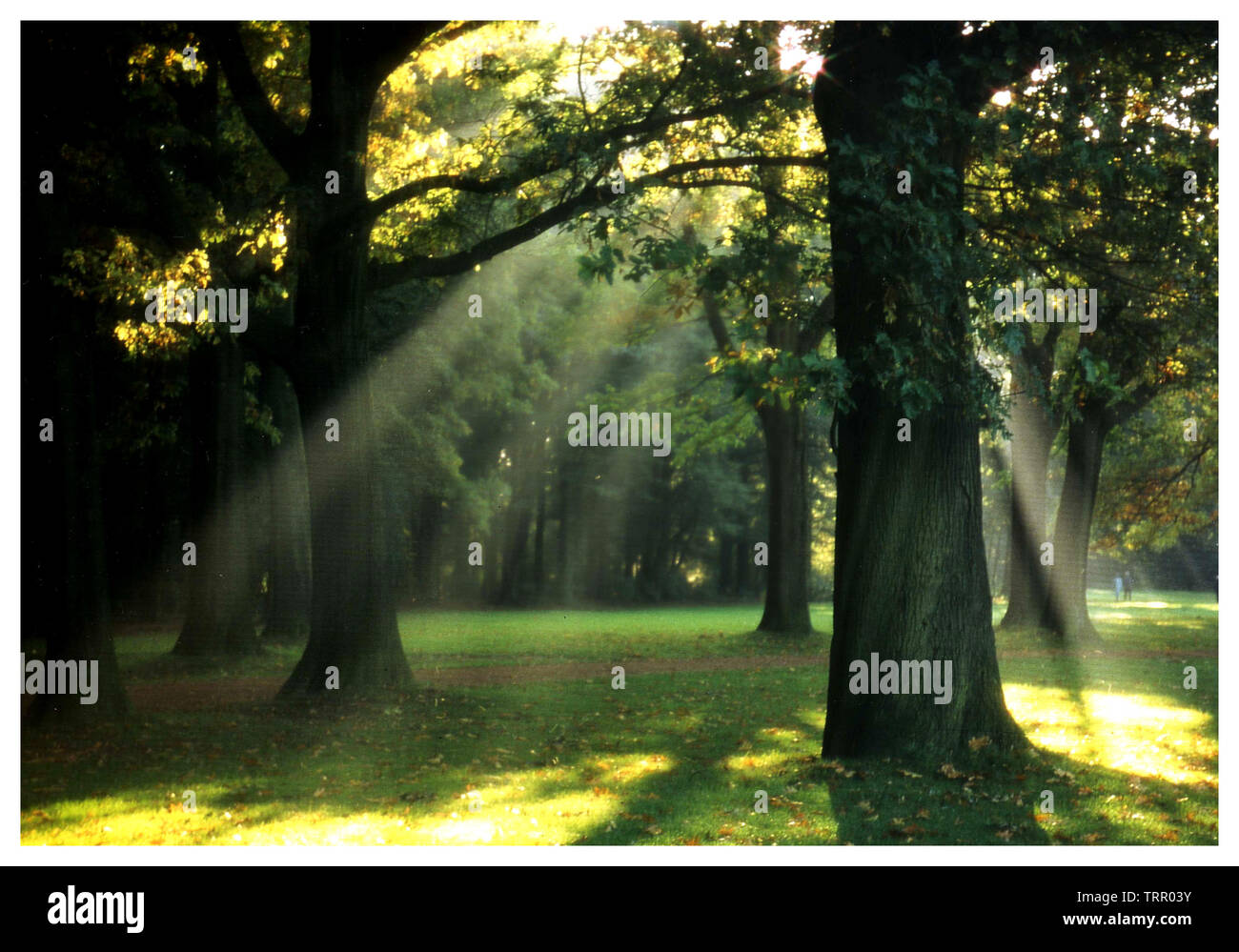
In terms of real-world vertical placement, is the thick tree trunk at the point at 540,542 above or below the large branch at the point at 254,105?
below

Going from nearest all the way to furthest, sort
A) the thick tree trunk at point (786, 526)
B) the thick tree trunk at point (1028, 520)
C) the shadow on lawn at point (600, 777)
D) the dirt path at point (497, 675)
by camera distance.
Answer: the shadow on lawn at point (600, 777), the dirt path at point (497, 675), the thick tree trunk at point (1028, 520), the thick tree trunk at point (786, 526)

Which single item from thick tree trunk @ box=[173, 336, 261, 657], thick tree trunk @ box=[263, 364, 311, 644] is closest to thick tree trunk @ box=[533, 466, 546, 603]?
thick tree trunk @ box=[263, 364, 311, 644]

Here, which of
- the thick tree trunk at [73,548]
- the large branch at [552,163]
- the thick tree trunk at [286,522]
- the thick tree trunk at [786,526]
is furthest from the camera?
the thick tree trunk at [786,526]

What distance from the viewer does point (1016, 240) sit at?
11.2 metres

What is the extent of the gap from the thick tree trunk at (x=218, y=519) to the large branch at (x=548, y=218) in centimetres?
619

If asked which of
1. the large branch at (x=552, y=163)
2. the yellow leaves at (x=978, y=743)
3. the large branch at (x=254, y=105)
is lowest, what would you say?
the yellow leaves at (x=978, y=743)

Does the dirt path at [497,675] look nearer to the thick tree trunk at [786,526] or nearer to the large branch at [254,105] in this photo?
the thick tree trunk at [786,526]

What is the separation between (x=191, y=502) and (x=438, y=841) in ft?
49.0

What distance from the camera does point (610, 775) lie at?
10133mm

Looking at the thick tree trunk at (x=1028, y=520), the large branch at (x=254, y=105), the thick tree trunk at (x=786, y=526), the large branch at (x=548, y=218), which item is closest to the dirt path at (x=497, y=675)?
the thick tree trunk at (x=1028, y=520)

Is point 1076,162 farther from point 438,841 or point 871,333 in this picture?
point 438,841

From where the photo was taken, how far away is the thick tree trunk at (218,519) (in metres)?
19.9

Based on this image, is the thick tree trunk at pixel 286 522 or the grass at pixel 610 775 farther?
the thick tree trunk at pixel 286 522

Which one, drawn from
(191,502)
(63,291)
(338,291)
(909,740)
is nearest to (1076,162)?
(909,740)
